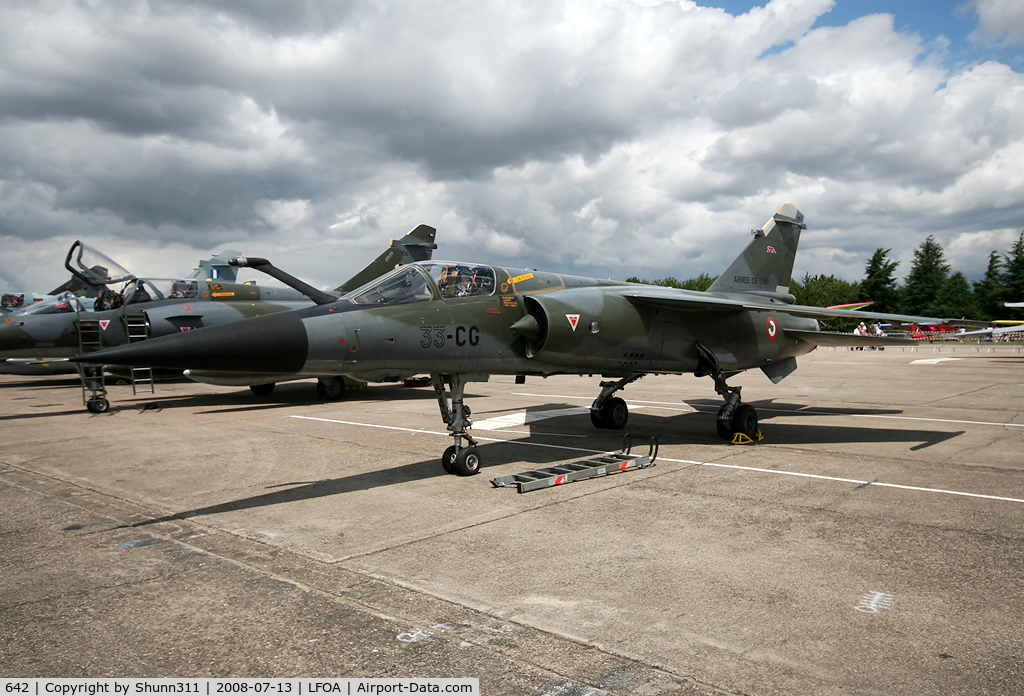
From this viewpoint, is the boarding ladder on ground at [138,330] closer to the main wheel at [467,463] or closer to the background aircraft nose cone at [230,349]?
the main wheel at [467,463]

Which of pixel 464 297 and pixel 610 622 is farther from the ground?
pixel 464 297

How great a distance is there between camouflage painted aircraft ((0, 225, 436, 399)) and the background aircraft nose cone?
11534 mm

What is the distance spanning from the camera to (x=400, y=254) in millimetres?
23375

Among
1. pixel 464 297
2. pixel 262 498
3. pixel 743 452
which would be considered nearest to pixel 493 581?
pixel 262 498

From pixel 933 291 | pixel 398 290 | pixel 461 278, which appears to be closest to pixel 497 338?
pixel 461 278

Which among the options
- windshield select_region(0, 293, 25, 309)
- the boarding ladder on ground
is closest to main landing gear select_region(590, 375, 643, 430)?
the boarding ladder on ground

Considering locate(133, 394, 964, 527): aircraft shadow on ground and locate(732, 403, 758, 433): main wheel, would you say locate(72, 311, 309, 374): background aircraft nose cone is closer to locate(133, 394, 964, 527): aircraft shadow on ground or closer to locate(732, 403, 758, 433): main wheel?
locate(133, 394, 964, 527): aircraft shadow on ground

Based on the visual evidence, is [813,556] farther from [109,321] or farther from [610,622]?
[109,321]

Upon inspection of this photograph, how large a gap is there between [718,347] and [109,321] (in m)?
15.6

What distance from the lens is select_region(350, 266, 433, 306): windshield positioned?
733 cm

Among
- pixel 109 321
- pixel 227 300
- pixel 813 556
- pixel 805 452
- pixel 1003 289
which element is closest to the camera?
pixel 813 556

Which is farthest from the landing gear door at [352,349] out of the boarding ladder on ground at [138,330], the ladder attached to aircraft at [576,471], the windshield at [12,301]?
the windshield at [12,301]

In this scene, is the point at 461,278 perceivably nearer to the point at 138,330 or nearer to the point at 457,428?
the point at 457,428

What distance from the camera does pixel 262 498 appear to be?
7062 mm
